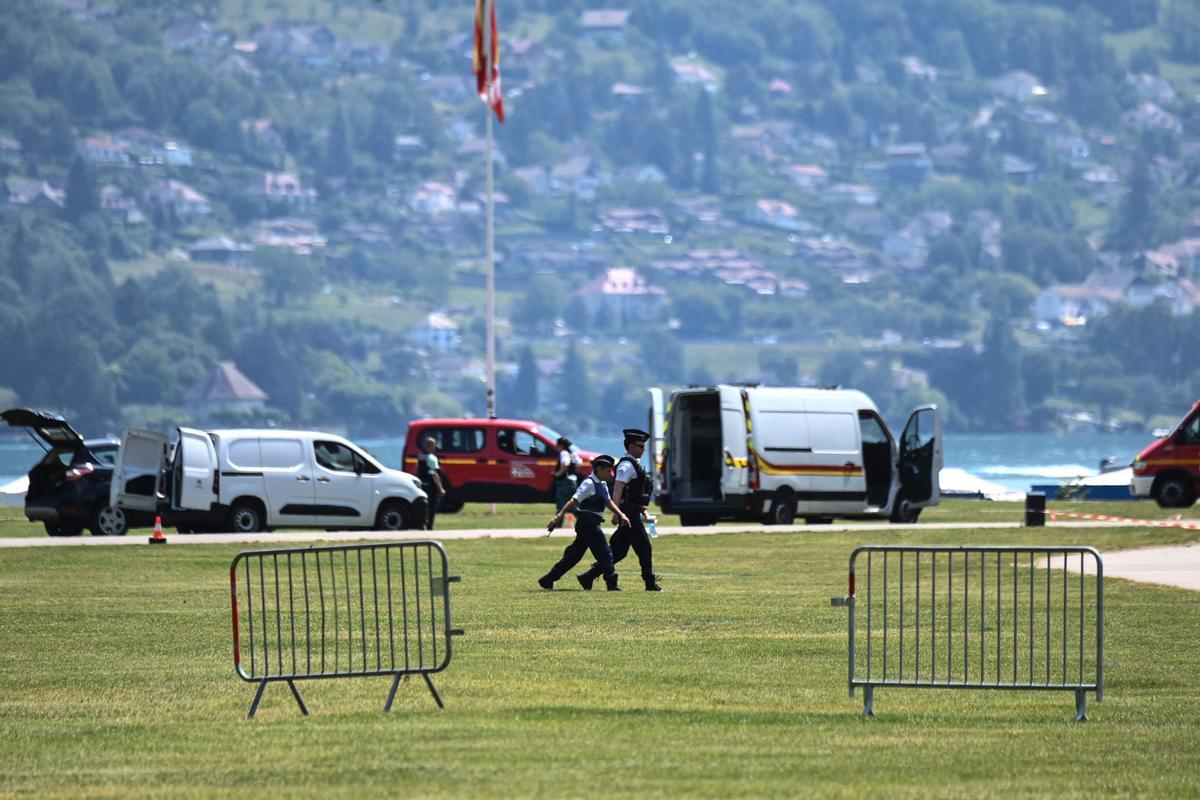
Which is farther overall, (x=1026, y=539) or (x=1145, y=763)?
(x=1026, y=539)

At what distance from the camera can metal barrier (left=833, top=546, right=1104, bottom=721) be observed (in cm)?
1323

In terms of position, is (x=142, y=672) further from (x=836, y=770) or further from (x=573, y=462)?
(x=573, y=462)

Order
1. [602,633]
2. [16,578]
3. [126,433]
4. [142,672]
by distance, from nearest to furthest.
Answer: [142,672] < [602,633] < [16,578] < [126,433]

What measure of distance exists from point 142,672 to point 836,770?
6065 mm

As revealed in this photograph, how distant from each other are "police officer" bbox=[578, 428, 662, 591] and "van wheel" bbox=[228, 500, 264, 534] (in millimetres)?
12901

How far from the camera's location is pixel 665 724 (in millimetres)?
12664

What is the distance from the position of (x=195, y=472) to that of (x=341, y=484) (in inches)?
92.0

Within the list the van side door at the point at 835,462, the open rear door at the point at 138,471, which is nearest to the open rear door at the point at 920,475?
the van side door at the point at 835,462

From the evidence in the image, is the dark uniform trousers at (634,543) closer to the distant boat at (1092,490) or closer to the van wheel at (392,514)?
the van wheel at (392,514)

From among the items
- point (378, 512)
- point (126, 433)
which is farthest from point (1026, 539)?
point (126, 433)

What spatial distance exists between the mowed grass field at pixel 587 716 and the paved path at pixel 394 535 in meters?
9.98

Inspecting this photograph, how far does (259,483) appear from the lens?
34.6 metres

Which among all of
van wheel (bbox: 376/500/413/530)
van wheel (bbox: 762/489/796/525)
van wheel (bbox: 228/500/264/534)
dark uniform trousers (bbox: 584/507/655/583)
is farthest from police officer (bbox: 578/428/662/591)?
van wheel (bbox: 762/489/796/525)

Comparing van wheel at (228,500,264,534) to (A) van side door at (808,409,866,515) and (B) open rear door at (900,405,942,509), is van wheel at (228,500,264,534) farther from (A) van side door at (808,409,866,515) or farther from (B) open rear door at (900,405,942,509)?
(B) open rear door at (900,405,942,509)
